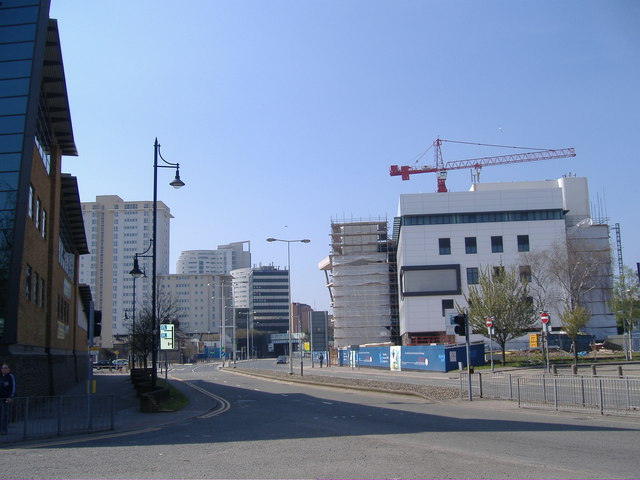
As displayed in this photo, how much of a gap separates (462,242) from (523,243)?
852 cm

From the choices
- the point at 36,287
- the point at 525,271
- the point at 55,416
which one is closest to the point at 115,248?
the point at 525,271

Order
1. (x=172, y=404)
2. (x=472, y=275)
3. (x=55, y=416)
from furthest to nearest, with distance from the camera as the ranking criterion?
1. (x=472, y=275)
2. (x=172, y=404)
3. (x=55, y=416)

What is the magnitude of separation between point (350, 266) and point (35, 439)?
98.6 meters

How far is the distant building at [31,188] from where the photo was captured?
23.7 m

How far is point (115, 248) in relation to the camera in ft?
555

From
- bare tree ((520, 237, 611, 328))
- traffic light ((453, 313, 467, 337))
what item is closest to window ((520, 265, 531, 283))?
bare tree ((520, 237, 611, 328))

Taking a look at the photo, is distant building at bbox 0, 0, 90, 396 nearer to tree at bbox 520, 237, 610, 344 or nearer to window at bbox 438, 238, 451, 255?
tree at bbox 520, 237, 610, 344

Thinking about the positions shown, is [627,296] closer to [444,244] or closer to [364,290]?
[444,244]

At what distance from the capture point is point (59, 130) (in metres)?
34.3

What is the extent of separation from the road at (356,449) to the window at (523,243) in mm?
73686

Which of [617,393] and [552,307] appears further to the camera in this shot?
[552,307]

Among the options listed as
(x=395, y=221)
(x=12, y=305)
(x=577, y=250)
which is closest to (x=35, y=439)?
(x=12, y=305)

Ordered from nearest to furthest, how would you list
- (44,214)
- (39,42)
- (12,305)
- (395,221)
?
(12,305) < (39,42) < (44,214) < (395,221)

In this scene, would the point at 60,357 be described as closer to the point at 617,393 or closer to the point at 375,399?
the point at 375,399
